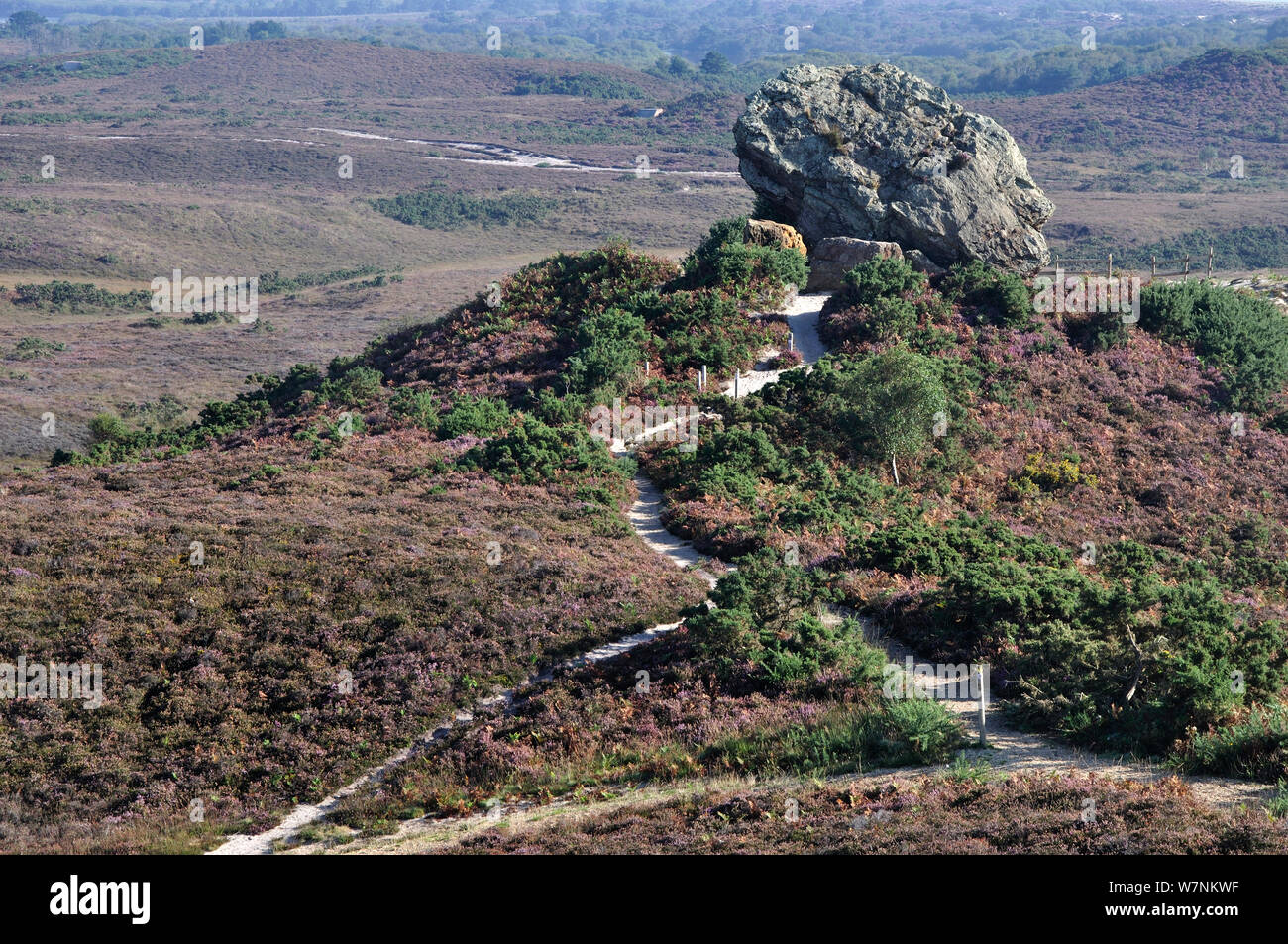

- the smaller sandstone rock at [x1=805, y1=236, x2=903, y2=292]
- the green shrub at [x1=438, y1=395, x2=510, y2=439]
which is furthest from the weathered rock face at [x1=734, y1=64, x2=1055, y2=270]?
the green shrub at [x1=438, y1=395, x2=510, y2=439]

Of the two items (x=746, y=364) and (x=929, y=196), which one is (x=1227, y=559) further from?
(x=929, y=196)

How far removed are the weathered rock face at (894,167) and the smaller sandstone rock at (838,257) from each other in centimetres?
114

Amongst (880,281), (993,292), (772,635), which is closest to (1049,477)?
(880,281)

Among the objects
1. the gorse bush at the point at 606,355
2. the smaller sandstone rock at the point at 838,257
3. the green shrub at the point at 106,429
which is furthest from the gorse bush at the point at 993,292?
the green shrub at the point at 106,429

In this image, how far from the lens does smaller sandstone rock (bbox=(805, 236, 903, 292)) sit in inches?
1590

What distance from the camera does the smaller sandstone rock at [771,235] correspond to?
138ft

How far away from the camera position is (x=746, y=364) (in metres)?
36.7

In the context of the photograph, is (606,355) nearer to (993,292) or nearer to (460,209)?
(993,292)

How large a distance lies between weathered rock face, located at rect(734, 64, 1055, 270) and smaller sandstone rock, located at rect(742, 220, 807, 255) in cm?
116

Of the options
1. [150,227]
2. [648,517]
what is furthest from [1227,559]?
[150,227]

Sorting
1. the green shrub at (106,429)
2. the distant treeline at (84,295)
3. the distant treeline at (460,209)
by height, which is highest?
the distant treeline at (460,209)

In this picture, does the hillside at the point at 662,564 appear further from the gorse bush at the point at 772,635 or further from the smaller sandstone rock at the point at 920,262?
the smaller sandstone rock at the point at 920,262

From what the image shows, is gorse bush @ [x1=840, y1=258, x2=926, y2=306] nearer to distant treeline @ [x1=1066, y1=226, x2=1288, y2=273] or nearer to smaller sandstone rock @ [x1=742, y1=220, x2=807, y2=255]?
smaller sandstone rock @ [x1=742, y1=220, x2=807, y2=255]

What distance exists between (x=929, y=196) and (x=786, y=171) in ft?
18.1
